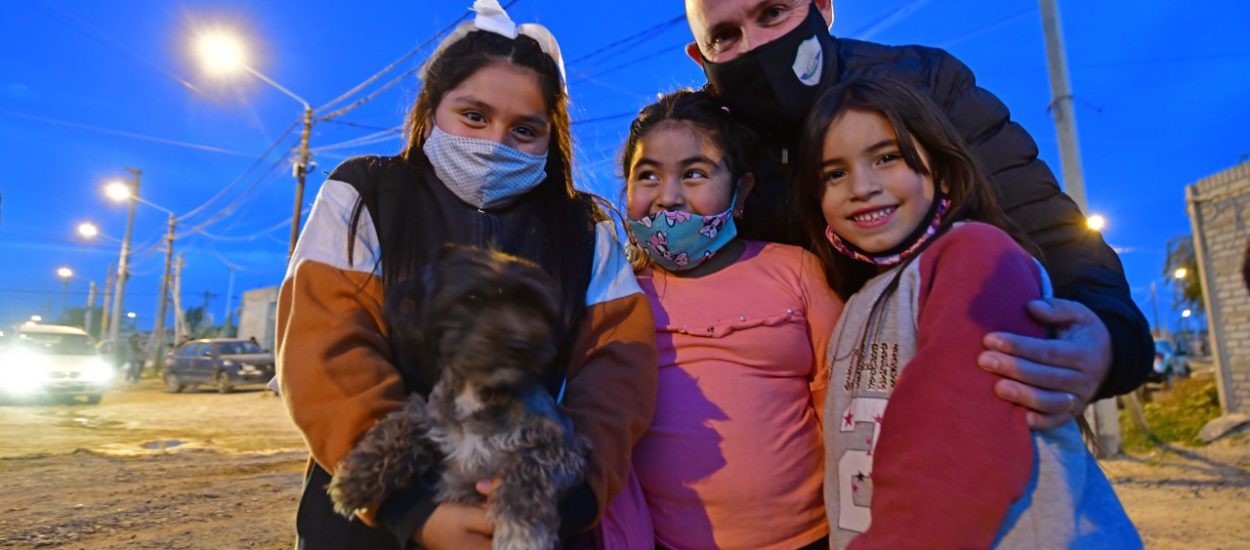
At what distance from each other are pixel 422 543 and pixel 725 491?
819 millimetres

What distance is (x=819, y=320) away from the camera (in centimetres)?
201

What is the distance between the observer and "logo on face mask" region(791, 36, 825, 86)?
7.38ft

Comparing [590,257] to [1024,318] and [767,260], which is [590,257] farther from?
[1024,318]

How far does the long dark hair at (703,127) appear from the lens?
7.43 ft

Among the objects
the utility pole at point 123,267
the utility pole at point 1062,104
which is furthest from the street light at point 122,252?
the utility pole at point 1062,104

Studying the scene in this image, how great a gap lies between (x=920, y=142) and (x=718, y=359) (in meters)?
0.81

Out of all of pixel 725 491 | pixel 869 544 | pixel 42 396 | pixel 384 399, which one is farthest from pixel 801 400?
pixel 42 396

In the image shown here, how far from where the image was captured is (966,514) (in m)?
1.27

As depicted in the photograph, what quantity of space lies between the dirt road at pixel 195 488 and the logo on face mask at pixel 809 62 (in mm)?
5168

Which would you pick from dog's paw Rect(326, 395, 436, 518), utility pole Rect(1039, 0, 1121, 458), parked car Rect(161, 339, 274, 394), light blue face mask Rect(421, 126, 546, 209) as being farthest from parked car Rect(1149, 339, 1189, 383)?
parked car Rect(161, 339, 274, 394)

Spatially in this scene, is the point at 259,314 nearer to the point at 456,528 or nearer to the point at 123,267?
the point at 123,267

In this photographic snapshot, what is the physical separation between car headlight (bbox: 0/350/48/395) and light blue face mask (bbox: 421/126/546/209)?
20219 millimetres

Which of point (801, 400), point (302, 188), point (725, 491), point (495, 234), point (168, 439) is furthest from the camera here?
point (302, 188)

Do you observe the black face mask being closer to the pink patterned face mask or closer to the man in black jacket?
the man in black jacket
